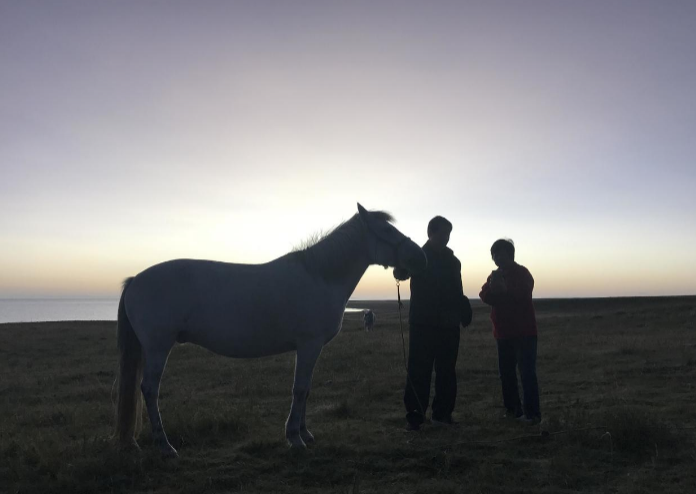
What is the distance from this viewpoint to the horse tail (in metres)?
5.37

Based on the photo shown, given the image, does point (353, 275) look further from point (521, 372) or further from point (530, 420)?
point (530, 420)

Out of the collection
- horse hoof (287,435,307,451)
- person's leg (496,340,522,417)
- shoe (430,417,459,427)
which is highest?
person's leg (496,340,522,417)

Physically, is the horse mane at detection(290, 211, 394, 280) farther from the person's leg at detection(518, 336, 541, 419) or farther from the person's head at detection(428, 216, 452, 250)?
the person's leg at detection(518, 336, 541, 419)

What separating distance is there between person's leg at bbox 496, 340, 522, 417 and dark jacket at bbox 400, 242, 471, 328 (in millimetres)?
633

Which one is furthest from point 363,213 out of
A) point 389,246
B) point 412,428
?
point 412,428

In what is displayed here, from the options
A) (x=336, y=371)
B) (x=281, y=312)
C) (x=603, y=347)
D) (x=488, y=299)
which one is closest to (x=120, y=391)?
(x=281, y=312)

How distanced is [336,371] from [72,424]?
19.2ft

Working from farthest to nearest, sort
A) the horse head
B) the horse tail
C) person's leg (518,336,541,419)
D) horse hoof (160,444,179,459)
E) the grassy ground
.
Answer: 1. person's leg (518,336,541,419)
2. the horse head
3. the horse tail
4. horse hoof (160,444,179,459)
5. the grassy ground

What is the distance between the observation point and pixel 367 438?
18.3 ft

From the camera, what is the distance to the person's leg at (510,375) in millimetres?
6660

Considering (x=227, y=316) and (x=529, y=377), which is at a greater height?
(x=227, y=316)

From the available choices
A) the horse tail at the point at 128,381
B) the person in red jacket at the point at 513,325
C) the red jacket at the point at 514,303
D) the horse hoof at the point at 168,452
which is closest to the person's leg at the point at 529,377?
the person in red jacket at the point at 513,325

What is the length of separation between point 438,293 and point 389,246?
992 millimetres

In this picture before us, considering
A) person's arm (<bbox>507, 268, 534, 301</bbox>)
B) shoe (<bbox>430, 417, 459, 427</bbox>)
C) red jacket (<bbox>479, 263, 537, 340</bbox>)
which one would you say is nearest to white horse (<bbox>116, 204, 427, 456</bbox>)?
shoe (<bbox>430, 417, 459, 427</bbox>)
